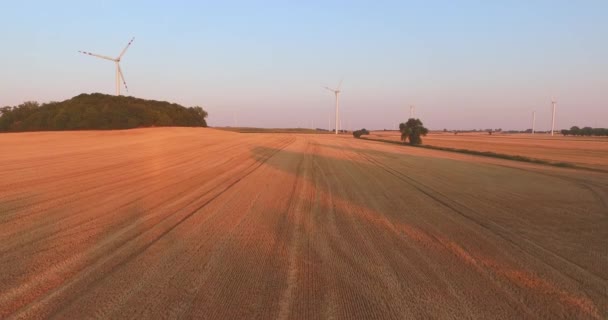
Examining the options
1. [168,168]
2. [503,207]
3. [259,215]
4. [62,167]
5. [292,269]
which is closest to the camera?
[292,269]

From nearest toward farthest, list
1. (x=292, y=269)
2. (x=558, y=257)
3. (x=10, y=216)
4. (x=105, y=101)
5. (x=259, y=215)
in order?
(x=292, y=269), (x=558, y=257), (x=10, y=216), (x=259, y=215), (x=105, y=101)

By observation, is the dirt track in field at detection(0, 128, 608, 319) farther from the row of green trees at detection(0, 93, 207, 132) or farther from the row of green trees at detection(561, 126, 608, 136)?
the row of green trees at detection(561, 126, 608, 136)

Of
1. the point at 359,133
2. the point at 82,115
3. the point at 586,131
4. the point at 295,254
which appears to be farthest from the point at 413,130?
the point at 586,131

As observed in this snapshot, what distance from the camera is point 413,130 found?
62.1 meters

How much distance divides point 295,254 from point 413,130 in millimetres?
59449

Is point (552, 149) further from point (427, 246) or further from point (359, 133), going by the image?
point (359, 133)

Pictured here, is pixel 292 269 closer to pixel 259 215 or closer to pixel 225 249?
pixel 225 249

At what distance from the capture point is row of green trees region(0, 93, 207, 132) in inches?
2606

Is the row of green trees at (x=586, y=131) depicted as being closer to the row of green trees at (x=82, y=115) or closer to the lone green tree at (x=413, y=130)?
the lone green tree at (x=413, y=130)

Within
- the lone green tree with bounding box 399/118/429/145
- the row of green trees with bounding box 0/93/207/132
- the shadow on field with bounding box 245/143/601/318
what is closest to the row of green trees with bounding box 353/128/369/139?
the lone green tree with bounding box 399/118/429/145

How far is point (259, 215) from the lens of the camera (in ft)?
25.9

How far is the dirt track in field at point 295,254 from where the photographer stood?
387cm

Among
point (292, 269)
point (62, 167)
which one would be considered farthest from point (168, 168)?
point (292, 269)

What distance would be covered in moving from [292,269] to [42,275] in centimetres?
281
